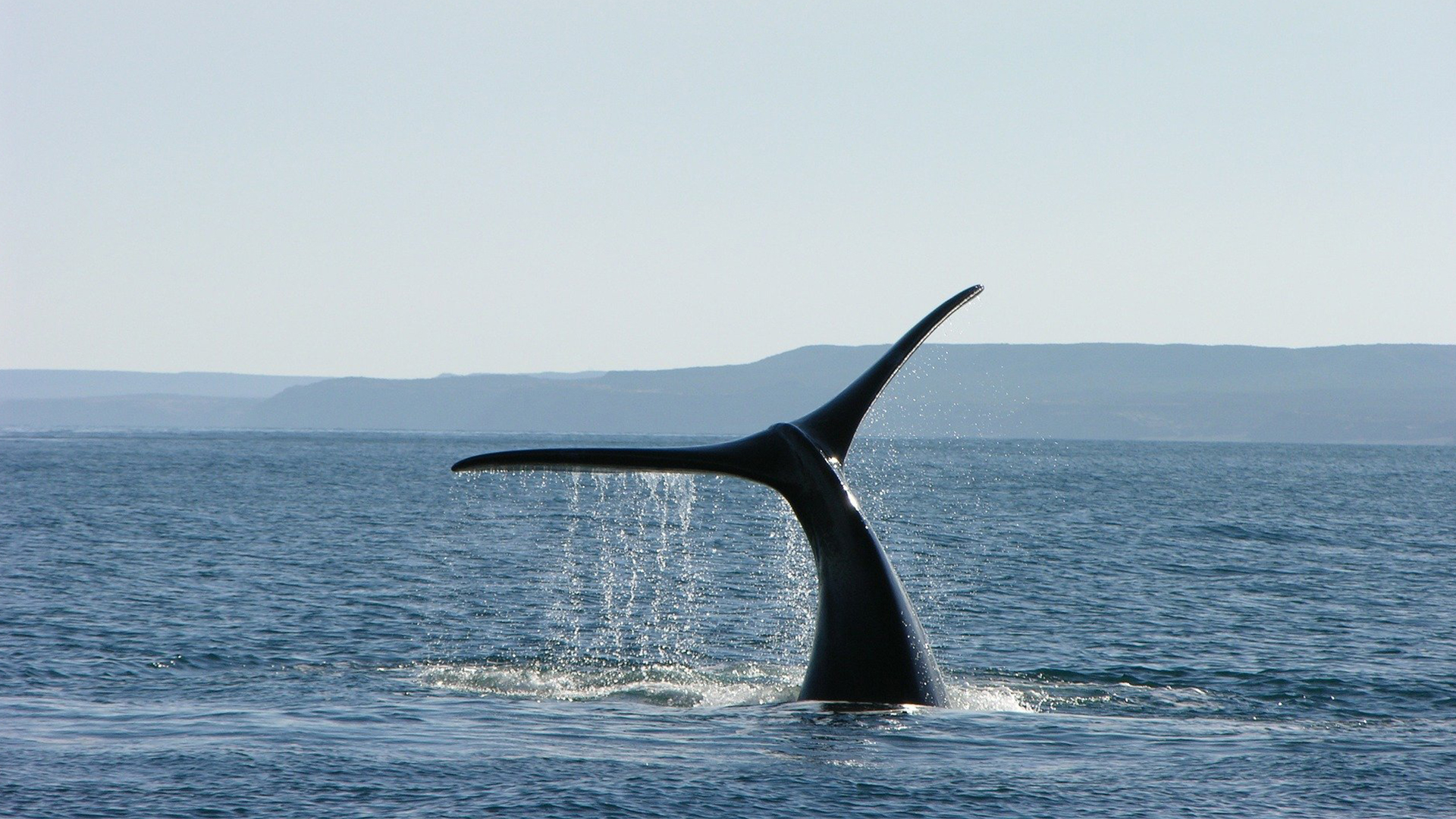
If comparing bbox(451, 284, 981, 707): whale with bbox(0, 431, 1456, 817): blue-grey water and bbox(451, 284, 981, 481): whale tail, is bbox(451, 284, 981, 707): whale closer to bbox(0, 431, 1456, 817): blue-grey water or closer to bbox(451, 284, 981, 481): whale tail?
bbox(451, 284, 981, 481): whale tail

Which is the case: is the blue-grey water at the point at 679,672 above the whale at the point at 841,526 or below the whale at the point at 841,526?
below

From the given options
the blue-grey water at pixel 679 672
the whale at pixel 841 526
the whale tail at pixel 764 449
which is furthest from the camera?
the whale at pixel 841 526

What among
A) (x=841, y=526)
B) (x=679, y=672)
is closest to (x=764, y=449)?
(x=841, y=526)

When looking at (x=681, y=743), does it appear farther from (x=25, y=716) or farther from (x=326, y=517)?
(x=326, y=517)

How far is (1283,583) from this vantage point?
32.3m

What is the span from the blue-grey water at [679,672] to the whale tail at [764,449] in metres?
2.39

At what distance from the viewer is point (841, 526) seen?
13805mm

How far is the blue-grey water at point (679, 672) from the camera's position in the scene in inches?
455

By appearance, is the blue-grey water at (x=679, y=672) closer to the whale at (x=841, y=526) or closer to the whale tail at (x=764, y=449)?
the whale at (x=841, y=526)

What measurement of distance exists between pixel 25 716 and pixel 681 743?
632 cm

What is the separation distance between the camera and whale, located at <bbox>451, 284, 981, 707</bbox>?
13.6 metres

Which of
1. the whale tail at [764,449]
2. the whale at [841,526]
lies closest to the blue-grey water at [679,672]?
the whale at [841,526]

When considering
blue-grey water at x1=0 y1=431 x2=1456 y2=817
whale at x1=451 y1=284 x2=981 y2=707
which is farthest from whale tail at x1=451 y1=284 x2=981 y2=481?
blue-grey water at x1=0 y1=431 x2=1456 y2=817

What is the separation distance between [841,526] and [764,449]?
995mm
